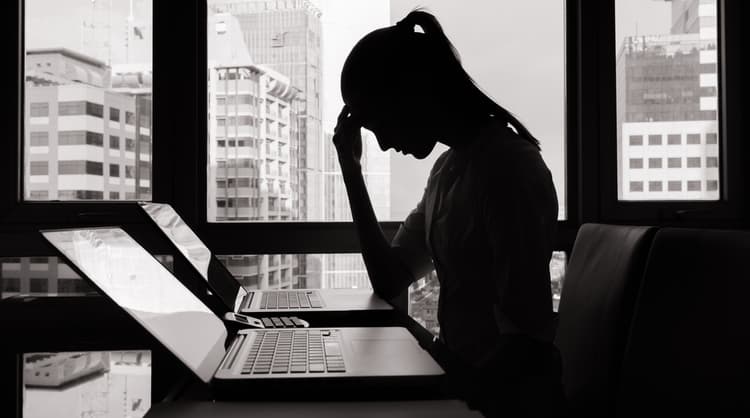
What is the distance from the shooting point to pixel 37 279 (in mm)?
1938

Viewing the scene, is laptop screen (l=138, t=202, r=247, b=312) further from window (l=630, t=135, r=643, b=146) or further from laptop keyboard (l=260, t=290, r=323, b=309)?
window (l=630, t=135, r=643, b=146)

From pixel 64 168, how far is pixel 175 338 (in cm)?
154

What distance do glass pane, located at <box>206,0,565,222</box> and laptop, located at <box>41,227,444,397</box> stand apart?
1042mm

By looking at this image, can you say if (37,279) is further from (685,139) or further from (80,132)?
(685,139)

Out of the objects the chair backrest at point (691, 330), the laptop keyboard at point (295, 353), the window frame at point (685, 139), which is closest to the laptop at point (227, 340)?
the laptop keyboard at point (295, 353)

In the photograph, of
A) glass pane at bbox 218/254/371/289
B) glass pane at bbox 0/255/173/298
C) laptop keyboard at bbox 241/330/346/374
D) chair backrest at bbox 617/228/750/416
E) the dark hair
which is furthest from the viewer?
glass pane at bbox 218/254/371/289

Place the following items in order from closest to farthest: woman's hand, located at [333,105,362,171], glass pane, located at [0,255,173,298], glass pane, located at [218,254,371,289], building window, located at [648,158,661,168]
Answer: woman's hand, located at [333,105,362,171], glass pane, located at [0,255,173,298], glass pane, located at [218,254,371,289], building window, located at [648,158,661,168]

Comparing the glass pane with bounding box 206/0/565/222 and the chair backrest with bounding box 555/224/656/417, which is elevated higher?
the glass pane with bounding box 206/0/565/222

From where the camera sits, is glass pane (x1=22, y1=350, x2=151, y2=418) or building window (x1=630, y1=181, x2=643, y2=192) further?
building window (x1=630, y1=181, x2=643, y2=192)

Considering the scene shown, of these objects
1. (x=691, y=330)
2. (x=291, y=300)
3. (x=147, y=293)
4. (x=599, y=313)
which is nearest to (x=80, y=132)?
(x=291, y=300)

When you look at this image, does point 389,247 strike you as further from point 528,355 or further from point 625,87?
point 625,87

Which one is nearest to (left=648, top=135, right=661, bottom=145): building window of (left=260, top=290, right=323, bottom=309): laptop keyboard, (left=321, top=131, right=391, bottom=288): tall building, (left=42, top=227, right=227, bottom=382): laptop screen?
(left=321, top=131, right=391, bottom=288): tall building

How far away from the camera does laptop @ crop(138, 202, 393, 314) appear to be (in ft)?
4.30

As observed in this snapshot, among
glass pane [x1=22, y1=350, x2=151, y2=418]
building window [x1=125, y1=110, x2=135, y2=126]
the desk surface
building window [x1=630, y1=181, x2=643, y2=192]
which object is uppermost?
building window [x1=125, y1=110, x2=135, y2=126]
